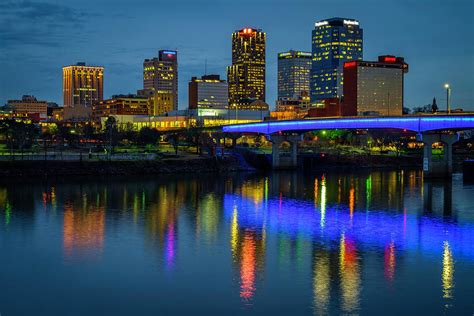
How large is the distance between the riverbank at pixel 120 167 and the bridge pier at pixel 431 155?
2884cm

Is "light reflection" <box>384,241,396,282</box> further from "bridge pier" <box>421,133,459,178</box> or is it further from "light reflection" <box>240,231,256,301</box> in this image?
"bridge pier" <box>421,133,459,178</box>

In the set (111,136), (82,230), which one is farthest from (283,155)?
(82,230)

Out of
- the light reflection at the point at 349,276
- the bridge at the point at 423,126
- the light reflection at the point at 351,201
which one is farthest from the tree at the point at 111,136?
the light reflection at the point at 349,276

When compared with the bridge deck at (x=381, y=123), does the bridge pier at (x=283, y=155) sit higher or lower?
lower

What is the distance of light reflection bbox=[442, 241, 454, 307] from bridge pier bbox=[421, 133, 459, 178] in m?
49.4

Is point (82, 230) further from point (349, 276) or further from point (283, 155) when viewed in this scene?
point (283, 155)

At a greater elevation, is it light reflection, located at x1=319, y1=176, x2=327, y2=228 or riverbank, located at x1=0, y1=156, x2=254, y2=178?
riverbank, located at x1=0, y1=156, x2=254, y2=178

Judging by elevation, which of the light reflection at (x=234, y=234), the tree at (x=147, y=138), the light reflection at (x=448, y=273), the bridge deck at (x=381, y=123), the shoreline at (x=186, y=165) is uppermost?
the bridge deck at (x=381, y=123)

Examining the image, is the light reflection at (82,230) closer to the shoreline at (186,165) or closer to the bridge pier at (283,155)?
the shoreline at (186,165)

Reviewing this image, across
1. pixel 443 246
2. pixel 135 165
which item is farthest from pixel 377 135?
pixel 443 246

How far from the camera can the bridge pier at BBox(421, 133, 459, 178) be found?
87.1 meters

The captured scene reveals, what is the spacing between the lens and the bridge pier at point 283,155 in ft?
364

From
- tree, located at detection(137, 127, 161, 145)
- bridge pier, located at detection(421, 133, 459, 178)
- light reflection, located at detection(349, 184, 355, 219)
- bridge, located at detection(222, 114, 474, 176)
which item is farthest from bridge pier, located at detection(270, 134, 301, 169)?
tree, located at detection(137, 127, 161, 145)

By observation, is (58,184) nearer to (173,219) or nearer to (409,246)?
(173,219)
